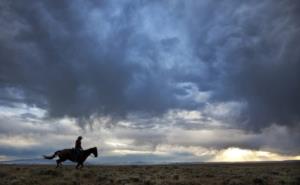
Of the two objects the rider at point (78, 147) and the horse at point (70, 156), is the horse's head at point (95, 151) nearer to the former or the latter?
the horse at point (70, 156)

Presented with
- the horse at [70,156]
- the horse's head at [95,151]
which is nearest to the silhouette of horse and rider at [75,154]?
the horse at [70,156]

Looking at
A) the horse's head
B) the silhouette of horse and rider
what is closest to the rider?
the silhouette of horse and rider

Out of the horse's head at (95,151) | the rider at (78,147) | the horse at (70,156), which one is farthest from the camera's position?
the horse's head at (95,151)

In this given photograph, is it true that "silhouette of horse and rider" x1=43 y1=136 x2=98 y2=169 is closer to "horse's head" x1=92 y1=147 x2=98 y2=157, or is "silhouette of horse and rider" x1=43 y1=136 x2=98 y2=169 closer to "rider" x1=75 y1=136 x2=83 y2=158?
"rider" x1=75 y1=136 x2=83 y2=158

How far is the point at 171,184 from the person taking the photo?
78.3 ft

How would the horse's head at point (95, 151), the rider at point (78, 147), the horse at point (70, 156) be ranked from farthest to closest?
1. the horse's head at point (95, 151)
2. the horse at point (70, 156)
3. the rider at point (78, 147)

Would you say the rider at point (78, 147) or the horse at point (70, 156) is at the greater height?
the rider at point (78, 147)

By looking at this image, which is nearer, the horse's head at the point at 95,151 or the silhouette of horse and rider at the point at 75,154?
the silhouette of horse and rider at the point at 75,154

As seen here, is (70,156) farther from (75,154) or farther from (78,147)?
(78,147)

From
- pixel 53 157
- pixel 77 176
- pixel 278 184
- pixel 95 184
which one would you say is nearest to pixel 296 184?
pixel 278 184

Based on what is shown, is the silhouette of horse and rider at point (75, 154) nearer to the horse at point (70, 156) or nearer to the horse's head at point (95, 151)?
the horse at point (70, 156)

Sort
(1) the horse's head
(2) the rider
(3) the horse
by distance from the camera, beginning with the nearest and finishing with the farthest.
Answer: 1. (2) the rider
2. (3) the horse
3. (1) the horse's head

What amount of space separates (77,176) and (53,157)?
1140cm

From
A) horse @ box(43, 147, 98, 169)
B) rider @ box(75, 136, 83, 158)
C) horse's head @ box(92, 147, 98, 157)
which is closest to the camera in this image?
rider @ box(75, 136, 83, 158)
